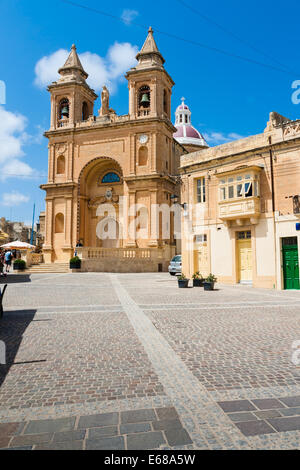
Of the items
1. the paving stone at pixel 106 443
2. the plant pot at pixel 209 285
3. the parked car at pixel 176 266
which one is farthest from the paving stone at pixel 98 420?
the parked car at pixel 176 266

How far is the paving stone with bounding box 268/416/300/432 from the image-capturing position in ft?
10.1

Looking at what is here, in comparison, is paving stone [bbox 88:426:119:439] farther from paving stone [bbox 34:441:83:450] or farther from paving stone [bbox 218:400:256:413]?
paving stone [bbox 218:400:256:413]

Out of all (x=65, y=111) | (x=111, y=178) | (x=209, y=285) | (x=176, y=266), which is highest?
(x=65, y=111)

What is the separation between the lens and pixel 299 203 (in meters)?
16.4

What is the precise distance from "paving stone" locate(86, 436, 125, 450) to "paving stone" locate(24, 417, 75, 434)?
340 millimetres

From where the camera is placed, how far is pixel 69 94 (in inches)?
1517

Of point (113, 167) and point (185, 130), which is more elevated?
point (185, 130)

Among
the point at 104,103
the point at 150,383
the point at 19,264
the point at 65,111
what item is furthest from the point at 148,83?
the point at 150,383

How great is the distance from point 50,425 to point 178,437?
1216 millimetres

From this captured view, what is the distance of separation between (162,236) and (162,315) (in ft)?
82.1

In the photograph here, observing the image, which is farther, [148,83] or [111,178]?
[111,178]

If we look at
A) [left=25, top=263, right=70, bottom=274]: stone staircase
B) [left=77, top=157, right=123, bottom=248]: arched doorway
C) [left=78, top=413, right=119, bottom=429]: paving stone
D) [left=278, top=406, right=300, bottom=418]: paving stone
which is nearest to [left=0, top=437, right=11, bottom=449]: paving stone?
[left=78, top=413, right=119, bottom=429]: paving stone

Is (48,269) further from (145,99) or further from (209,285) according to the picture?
(145,99)

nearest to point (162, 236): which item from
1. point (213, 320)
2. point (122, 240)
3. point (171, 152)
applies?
point (122, 240)
